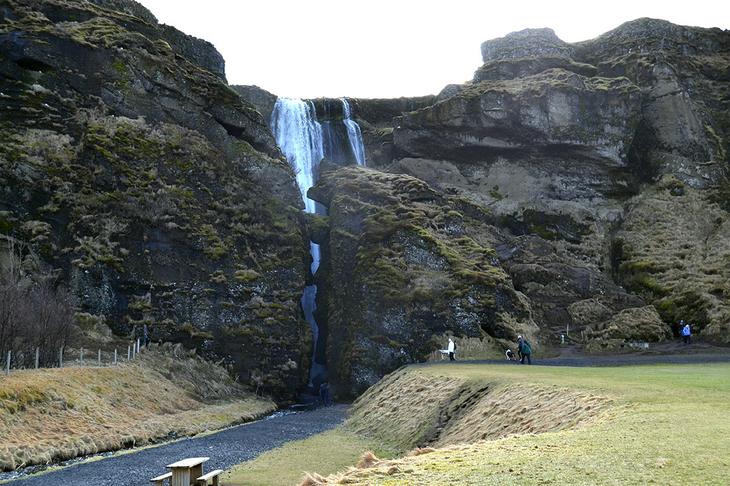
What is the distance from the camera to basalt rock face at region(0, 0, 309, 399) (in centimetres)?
5053

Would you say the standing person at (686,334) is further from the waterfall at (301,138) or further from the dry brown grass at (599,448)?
the waterfall at (301,138)

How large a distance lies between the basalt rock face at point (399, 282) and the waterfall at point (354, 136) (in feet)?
55.7

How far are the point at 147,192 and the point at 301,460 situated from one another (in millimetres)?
37532

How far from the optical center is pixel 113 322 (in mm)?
49000

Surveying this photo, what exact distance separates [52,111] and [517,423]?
49.8 metres

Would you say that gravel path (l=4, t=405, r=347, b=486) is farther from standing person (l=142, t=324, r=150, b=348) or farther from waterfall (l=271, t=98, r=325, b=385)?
waterfall (l=271, t=98, r=325, b=385)

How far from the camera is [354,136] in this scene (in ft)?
287

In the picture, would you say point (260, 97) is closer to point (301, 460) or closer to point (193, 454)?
point (193, 454)

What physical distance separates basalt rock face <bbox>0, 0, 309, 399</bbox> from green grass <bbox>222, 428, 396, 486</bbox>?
23.3m

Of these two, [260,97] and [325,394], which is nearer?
[325,394]

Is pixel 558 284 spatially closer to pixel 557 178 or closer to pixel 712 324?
pixel 712 324

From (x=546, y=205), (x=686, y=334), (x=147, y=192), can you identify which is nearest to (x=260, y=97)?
(x=147, y=192)

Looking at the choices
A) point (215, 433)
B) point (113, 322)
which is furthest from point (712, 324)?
point (113, 322)

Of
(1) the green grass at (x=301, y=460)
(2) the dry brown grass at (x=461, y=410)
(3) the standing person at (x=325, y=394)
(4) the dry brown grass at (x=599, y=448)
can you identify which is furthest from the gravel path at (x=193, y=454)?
(3) the standing person at (x=325, y=394)
